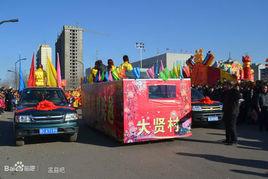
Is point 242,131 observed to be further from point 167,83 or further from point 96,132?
point 96,132

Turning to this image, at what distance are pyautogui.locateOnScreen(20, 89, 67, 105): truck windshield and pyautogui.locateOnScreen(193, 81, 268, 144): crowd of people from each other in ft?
16.9

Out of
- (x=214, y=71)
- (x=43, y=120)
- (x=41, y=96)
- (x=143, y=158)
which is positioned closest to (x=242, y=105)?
(x=214, y=71)

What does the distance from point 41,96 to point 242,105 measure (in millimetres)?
8719

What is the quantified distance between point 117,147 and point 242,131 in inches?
208

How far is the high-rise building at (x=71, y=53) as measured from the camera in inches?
2432

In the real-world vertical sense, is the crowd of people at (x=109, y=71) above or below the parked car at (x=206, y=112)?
above

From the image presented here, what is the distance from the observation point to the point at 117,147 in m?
10.2

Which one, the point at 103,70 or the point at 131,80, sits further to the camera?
the point at 103,70

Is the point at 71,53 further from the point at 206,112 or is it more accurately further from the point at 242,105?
the point at 206,112

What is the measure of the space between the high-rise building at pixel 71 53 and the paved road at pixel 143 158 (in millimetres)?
50791

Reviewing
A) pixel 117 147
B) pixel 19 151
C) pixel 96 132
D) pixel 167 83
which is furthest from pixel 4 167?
pixel 96 132

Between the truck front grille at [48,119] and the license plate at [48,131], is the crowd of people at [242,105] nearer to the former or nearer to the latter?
the truck front grille at [48,119]

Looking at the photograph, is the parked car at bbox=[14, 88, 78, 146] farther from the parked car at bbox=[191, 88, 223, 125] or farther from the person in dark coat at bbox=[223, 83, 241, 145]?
the parked car at bbox=[191, 88, 223, 125]

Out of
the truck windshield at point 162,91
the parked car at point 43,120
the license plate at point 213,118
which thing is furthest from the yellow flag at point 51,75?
the license plate at point 213,118
